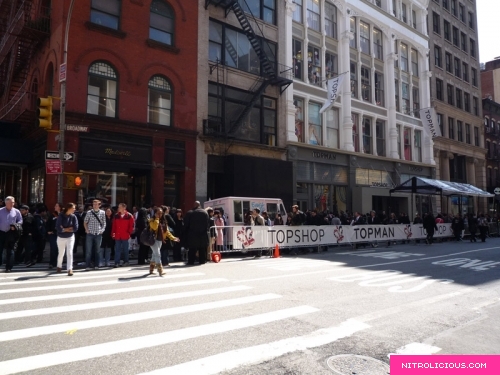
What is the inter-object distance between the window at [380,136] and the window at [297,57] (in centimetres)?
971

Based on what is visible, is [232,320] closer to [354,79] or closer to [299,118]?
[299,118]

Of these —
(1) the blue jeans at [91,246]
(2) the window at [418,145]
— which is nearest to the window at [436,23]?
(2) the window at [418,145]

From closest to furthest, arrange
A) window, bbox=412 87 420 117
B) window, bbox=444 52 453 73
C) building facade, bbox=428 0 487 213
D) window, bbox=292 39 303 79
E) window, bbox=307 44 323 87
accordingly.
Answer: window, bbox=292 39 303 79, window, bbox=307 44 323 87, window, bbox=412 87 420 117, building facade, bbox=428 0 487 213, window, bbox=444 52 453 73

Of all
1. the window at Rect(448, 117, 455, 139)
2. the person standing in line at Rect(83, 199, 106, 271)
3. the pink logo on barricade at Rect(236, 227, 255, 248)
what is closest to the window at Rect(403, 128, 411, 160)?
the window at Rect(448, 117, 455, 139)

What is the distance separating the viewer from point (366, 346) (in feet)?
16.3

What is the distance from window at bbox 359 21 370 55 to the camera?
32.6 metres

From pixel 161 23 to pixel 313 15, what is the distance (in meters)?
12.9

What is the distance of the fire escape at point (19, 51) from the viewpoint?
64.7 feet

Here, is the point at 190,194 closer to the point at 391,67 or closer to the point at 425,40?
the point at 391,67

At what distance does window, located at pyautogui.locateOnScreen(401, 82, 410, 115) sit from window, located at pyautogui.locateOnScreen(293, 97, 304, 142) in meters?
13.0

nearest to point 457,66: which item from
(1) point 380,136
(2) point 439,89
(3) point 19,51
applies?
(2) point 439,89

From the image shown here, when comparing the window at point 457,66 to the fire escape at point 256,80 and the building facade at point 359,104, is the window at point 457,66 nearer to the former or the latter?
the building facade at point 359,104

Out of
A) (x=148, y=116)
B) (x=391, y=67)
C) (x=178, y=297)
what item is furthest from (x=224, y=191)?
(x=391, y=67)

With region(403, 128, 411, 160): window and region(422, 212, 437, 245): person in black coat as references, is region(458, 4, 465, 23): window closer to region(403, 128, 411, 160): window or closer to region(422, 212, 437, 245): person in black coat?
region(403, 128, 411, 160): window
